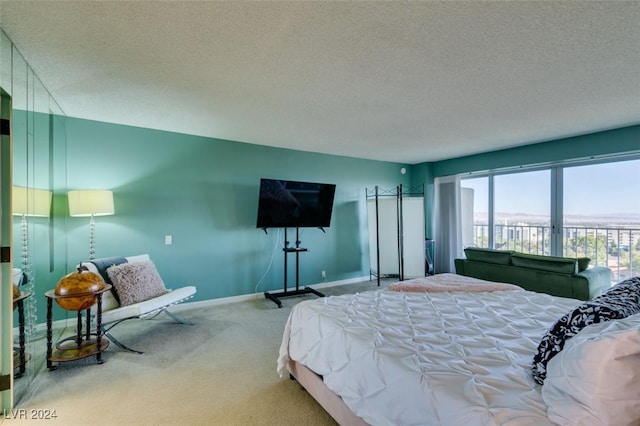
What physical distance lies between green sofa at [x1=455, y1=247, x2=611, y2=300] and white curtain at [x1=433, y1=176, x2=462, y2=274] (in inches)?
73.1

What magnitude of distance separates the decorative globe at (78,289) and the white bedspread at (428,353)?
5.80 ft

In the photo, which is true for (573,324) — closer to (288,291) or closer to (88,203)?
(288,291)

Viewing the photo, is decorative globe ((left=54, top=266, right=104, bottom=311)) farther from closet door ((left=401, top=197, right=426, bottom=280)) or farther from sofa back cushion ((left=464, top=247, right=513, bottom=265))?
closet door ((left=401, top=197, right=426, bottom=280))

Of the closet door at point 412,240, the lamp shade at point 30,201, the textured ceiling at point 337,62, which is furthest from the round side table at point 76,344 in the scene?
the closet door at point 412,240

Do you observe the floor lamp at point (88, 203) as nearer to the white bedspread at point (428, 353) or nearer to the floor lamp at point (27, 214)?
the floor lamp at point (27, 214)

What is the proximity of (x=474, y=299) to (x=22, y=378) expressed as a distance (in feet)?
11.5

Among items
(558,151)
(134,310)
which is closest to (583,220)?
(558,151)

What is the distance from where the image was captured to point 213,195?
14.5 feet

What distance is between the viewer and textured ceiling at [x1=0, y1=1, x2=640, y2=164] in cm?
169

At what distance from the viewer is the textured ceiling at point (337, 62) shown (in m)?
1.69

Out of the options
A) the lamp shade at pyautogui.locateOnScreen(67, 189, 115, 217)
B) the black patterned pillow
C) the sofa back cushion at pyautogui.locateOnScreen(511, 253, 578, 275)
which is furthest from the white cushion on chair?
the sofa back cushion at pyautogui.locateOnScreen(511, 253, 578, 275)

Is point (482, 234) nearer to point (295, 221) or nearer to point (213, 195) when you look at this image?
point (295, 221)

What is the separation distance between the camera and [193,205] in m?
4.27

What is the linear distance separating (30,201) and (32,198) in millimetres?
66
